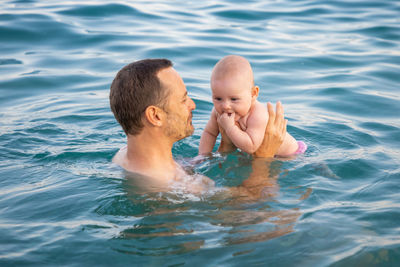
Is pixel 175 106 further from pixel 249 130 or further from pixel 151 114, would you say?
pixel 249 130

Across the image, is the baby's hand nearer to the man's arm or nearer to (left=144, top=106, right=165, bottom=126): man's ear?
the man's arm

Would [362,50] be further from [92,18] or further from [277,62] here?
[92,18]

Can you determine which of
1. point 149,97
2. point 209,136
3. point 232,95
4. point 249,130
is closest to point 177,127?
point 149,97

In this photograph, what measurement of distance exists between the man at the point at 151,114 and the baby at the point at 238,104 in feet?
0.88

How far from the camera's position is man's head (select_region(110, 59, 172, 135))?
170 inches

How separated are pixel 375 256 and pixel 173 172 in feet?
6.68

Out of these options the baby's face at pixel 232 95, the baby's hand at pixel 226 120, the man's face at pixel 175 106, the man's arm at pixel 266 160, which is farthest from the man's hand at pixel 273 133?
the man's face at pixel 175 106

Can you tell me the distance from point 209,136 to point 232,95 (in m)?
0.82

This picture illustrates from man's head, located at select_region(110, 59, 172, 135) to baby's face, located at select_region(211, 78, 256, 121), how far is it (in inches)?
25.8

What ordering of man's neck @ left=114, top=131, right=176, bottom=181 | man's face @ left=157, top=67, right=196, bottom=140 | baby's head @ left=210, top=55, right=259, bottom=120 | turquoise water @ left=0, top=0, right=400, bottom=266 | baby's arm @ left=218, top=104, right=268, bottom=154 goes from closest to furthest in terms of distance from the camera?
turquoise water @ left=0, top=0, right=400, bottom=266 < man's face @ left=157, top=67, right=196, bottom=140 < man's neck @ left=114, top=131, right=176, bottom=181 < baby's head @ left=210, top=55, right=259, bottom=120 < baby's arm @ left=218, top=104, right=268, bottom=154

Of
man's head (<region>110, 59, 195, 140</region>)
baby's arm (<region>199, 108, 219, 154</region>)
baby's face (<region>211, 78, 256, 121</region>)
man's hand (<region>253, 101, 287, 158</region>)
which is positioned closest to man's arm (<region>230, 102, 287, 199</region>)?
man's hand (<region>253, 101, 287, 158</region>)

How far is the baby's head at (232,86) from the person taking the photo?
4.79m

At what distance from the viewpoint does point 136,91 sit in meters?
4.31

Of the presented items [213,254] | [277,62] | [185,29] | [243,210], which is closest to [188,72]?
[277,62]
